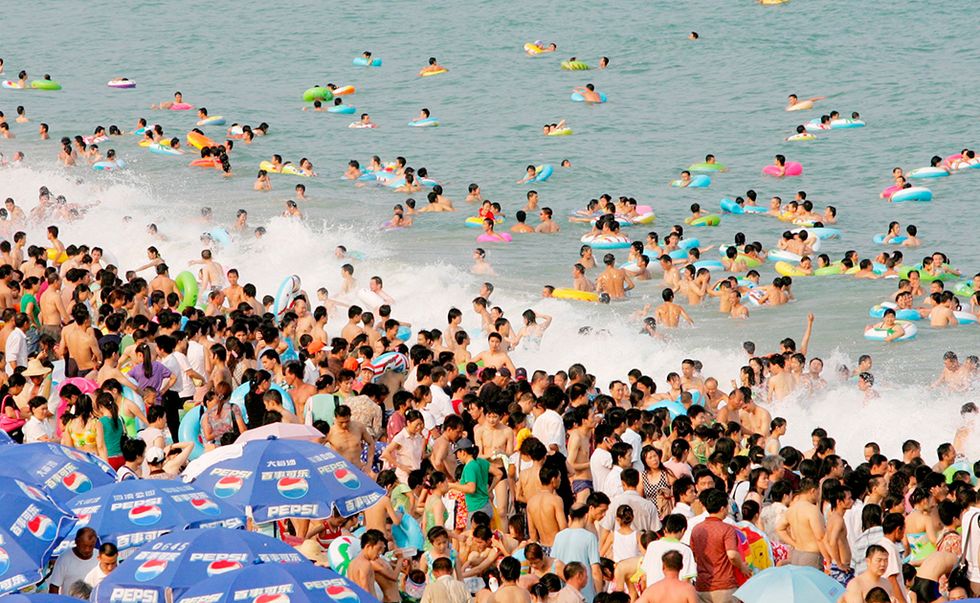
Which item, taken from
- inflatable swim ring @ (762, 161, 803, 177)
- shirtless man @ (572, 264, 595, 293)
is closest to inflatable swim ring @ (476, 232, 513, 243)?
shirtless man @ (572, 264, 595, 293)

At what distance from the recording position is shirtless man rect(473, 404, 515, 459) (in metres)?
10.5

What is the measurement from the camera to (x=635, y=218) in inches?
944

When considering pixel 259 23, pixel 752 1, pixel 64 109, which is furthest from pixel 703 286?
pixel 259 23

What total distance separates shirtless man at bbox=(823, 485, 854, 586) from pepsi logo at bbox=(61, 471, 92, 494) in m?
4.48

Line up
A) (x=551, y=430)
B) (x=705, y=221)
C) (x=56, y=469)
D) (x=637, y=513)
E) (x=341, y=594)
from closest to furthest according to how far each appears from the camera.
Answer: (x=341, y=594) < (x=56, y=469) < (x=637, y=513) < (x=551, y=430) < (x=705, y=221)

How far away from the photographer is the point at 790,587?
7.34 m

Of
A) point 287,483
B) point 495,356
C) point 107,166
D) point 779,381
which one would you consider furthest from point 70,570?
point 107,166

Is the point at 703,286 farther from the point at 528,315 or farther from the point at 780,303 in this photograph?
the point at 528,315

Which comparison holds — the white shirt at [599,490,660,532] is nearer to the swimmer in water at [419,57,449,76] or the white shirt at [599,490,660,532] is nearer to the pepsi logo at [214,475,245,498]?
the pepsi logo at [214,475,245,498]

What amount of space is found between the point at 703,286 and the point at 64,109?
2144 centimetres

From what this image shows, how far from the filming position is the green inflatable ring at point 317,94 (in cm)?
3516

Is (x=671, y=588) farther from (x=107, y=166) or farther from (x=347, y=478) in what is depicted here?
(x=107, y=166)

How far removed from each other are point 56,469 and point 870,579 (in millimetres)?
4618

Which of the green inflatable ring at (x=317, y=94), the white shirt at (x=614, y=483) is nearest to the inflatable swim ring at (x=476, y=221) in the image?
the green inflatable ring at (x=317, y=94)
